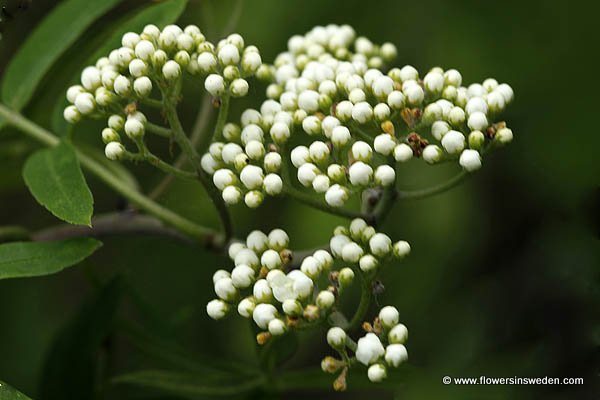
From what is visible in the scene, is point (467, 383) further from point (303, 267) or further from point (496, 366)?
point (303, 267)

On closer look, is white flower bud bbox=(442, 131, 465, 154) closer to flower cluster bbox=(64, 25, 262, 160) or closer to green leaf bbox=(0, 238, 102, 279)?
flower cluster bbox=(64, 25, 262, 160)

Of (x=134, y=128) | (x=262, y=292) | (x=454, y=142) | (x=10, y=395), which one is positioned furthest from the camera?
(x=134, y=128)

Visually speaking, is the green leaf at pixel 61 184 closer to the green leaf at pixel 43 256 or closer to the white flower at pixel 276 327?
the green leaf at pixel 43 256

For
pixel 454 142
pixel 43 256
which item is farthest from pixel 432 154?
pixel 43 256

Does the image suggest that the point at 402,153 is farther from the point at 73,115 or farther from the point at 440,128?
the point at 73,115

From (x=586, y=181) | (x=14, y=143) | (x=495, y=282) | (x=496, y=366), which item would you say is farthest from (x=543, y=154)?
(x=14, y=143)
